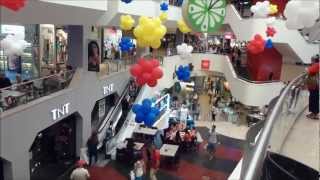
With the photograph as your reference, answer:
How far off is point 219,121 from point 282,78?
201 inches

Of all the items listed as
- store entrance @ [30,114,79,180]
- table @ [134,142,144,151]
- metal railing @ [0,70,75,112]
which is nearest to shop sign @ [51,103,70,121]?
metal railing @ [0,70,75,112]

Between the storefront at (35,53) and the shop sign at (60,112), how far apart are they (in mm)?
1840

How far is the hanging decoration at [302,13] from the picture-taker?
4652mm

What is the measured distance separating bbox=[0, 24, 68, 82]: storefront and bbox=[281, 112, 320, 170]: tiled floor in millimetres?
9559

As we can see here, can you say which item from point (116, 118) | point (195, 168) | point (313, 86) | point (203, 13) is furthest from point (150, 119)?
point (313, 86)

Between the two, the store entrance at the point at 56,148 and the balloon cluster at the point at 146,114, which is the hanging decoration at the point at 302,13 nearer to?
the balloon cluster at the point at 146,114

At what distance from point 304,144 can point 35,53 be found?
42.7ft

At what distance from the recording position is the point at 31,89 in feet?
35.4

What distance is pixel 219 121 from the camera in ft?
80.8

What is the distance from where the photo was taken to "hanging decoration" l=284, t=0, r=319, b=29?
4652 mm

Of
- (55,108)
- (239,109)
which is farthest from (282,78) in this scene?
(55,108)

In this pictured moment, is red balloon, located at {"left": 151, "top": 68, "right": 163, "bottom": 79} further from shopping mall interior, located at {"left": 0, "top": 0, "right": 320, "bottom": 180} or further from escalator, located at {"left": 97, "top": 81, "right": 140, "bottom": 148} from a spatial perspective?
escalator, located at {"left": 97, "top": 81, "right": 140, "bottom": 148}

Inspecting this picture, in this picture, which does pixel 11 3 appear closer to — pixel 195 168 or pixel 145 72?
pixel 145 72

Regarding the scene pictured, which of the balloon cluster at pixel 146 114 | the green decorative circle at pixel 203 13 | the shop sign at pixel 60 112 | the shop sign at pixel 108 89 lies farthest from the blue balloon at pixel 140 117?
the green decorative circle at pixel 203 13
